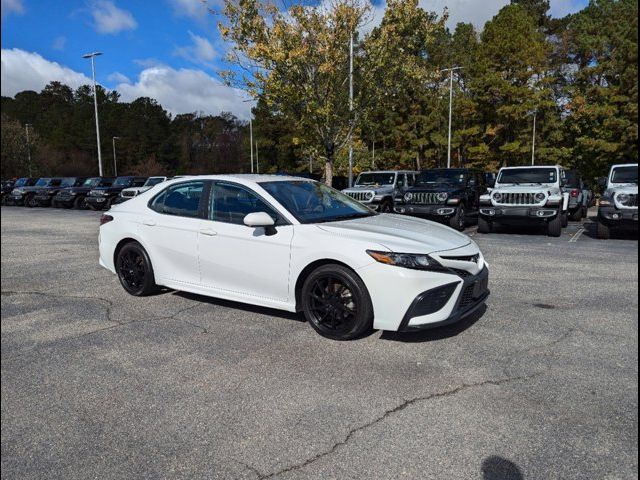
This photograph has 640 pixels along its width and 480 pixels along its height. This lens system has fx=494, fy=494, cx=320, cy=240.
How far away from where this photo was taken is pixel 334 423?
294 centimetres

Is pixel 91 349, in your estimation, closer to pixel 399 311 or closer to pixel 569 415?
pixel 399 311

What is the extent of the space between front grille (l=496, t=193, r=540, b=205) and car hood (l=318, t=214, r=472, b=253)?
8.25 meters

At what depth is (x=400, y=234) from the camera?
4422 mm

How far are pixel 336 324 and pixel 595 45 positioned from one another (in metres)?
32.0

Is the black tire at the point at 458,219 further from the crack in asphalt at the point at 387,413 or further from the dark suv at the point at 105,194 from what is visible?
the dark suv at the point at 105,194

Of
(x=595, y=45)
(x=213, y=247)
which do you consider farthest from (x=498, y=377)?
Result: (x=595, y=45)

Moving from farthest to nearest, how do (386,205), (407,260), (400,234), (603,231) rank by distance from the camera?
(386,205) → (603,231) → (400,234) → (407,260)

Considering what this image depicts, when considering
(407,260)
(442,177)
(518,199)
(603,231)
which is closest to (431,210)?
(442,177)

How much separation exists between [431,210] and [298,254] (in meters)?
9.79

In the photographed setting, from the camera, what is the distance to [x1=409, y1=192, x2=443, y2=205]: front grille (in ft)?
45.2

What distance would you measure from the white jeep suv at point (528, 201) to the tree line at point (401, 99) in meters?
2.26

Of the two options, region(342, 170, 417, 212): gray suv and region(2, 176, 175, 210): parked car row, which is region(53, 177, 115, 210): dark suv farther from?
region(342, 170, 417, 212): gray suv

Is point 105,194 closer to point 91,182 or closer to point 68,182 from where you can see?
point 91,182

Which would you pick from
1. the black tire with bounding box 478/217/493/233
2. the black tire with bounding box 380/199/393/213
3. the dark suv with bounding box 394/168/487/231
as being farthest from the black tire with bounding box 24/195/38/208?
the black tire with bounding box 478/217/493/233
